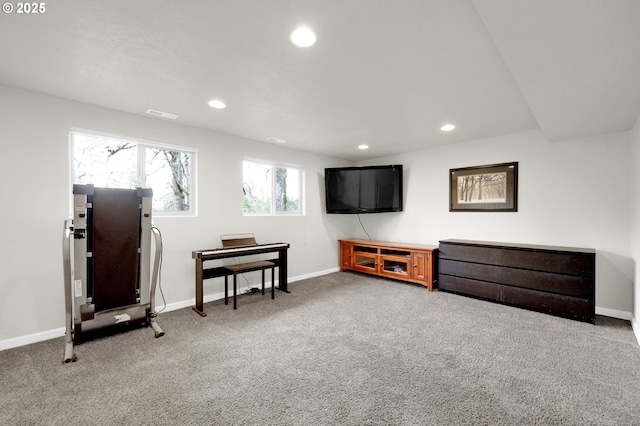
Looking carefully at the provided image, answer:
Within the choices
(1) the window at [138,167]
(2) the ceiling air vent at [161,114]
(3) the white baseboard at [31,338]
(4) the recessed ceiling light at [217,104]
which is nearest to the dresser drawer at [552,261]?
(4) the recessed ceiling light at [217,104]

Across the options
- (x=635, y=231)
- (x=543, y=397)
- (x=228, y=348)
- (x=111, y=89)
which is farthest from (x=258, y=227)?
(x=635, y=231)

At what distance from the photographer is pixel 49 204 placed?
2820mm

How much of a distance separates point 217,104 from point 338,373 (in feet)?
9.47

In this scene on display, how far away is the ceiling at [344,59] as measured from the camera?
5.11 ft

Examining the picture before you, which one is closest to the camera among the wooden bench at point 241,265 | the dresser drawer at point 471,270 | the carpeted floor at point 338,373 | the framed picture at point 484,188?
the carpeted floor at point 338,373

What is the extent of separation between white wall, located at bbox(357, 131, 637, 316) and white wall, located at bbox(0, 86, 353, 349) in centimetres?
Answer: 374

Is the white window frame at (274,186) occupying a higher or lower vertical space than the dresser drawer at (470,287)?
higher

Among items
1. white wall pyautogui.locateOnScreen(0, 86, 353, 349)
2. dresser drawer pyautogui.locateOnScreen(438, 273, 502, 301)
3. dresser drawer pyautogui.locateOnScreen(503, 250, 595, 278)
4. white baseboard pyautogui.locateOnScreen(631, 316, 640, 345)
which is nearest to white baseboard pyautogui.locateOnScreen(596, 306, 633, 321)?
white baseboard pyautogui.locateOnScreen(631, 316, 640, 345)

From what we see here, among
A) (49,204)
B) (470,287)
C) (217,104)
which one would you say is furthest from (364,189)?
(49,204)

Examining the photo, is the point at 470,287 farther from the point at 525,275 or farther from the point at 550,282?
the point at 550,282

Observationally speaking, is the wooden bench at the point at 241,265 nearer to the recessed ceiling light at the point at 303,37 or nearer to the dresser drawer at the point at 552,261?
the recessed ceiling light at the point at 303,37

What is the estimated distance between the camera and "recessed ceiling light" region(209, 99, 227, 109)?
2.96 metres

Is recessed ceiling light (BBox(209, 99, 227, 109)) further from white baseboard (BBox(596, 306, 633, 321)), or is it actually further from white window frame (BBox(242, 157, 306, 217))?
white baseboard (BBox(596, 306, 633, 321))

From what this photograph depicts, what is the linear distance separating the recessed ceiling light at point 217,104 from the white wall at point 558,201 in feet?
12.0
